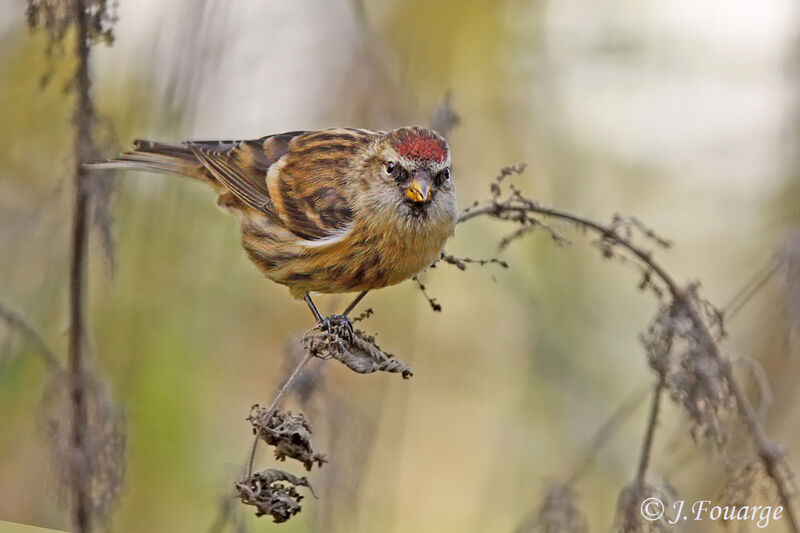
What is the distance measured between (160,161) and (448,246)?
1725 millimetres

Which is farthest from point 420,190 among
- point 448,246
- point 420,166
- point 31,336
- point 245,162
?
point 448,246

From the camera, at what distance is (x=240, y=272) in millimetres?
4270

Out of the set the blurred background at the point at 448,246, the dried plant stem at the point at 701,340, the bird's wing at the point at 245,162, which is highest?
the blurred background at the point at 448,246

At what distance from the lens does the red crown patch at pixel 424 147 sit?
7.07ft

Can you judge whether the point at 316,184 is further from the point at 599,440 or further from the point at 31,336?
the point at 599,440

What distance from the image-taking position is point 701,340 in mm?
2324

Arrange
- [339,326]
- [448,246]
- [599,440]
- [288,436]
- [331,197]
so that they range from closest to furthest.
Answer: [288,436] → [339,326] → [331,197] → [599,440] → [448,246]

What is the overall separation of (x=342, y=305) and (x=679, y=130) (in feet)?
10.7

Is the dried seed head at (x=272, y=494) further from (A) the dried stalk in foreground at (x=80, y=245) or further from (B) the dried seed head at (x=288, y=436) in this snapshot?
(A) the dried stalk in foreground at (x=80, y=245)

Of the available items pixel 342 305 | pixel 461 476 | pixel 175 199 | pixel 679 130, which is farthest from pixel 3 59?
pixel 679 130

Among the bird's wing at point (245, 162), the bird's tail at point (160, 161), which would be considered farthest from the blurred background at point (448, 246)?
the bird's tail at point (160, 161)

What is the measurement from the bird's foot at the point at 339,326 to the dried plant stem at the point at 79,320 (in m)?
0.64

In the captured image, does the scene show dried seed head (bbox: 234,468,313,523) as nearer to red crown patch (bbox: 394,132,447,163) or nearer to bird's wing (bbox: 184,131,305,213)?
red crown patch (bbox: 394,132,447,163)

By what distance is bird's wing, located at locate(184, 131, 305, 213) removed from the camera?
2596 mm
